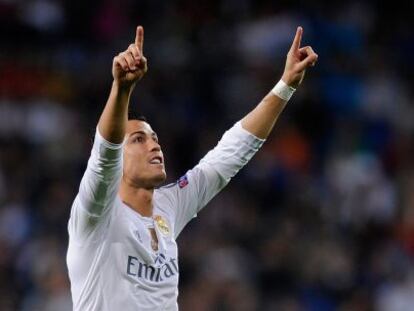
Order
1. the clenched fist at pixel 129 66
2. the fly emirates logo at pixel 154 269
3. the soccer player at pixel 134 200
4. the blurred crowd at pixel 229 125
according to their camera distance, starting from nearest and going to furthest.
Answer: the clenched fist at pixel 129 66 → the soccer player at pixel 134 200 → the fly emirates logo at pixel 154 269 → the blurred crowd at pixel 229 125

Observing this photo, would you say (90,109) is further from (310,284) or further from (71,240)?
(71,240)

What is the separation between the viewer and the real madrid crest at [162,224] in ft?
19.9

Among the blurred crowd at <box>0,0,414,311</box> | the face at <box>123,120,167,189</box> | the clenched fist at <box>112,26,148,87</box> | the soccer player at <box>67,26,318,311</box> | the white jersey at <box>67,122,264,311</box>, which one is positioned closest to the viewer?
the clenched fist at <box>112,26,148,87</box>

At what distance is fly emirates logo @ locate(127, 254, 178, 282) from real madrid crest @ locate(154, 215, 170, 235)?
172mm

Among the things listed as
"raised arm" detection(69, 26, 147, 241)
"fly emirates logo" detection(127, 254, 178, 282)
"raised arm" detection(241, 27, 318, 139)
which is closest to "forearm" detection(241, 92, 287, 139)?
"raised arm" detection(241, 27, 318, 139)

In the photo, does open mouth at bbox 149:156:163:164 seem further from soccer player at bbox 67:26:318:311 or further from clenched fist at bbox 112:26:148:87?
clenched fist at bbox 112:26:148:87

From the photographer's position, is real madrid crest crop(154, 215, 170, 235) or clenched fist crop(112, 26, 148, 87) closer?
clenched fist crop(112, 26, 148, 87)

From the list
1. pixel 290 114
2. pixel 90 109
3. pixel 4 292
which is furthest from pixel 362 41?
Answer: pixel 4 292

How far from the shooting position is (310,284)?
11.6 metres

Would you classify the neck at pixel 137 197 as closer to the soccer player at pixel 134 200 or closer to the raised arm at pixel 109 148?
the soccer player at pixel 134 200

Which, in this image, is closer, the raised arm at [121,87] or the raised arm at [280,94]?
the raised arm at [121,87]

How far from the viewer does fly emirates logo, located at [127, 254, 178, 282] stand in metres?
5.73

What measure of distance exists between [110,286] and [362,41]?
30.5 feet

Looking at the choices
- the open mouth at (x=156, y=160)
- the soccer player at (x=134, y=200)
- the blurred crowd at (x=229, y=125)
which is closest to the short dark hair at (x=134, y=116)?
the soccer player at (x=134, y=200)
